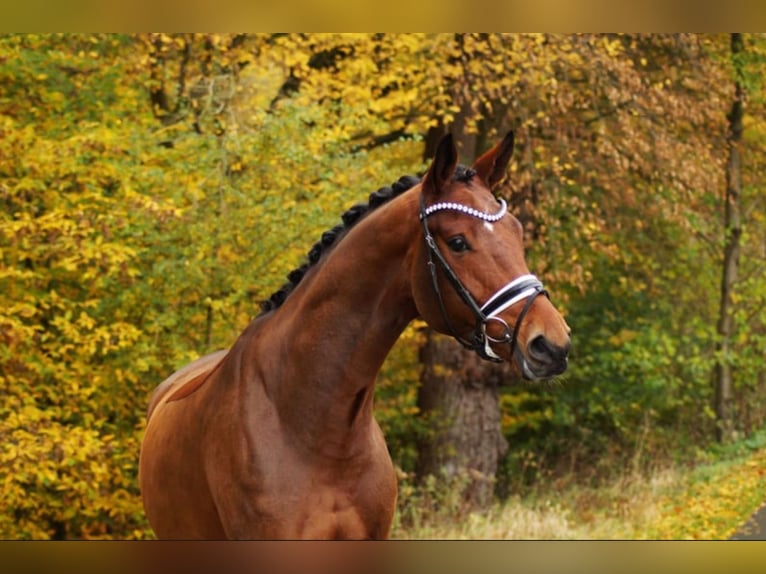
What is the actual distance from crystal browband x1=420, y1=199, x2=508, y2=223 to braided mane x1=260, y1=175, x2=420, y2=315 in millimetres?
315

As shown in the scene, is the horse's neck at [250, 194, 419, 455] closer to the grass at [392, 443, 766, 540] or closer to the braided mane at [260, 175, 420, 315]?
the braided mane at [260, 175, 420, 315]

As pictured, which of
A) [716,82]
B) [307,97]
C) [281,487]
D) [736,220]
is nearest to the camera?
[281,487]

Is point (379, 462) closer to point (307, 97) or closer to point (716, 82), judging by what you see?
point (307, 97)

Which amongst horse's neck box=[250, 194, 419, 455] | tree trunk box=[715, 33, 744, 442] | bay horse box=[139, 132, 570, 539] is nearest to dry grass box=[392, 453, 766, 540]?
tree trunk box=[715, 33, 744, 442]

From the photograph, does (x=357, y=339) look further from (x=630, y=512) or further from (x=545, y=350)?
(x=630, y=512)

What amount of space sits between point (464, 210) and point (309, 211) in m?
5.82

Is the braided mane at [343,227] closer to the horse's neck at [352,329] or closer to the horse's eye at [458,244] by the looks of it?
the horse's neck at [352,329]

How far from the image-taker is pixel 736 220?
46.1 ft

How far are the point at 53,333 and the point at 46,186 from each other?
1226 millimetres

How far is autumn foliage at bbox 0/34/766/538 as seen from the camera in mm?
9125

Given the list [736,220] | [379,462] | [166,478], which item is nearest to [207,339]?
[166,478]

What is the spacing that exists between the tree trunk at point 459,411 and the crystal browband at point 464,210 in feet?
28.6

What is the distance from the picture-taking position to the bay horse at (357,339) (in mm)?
3701

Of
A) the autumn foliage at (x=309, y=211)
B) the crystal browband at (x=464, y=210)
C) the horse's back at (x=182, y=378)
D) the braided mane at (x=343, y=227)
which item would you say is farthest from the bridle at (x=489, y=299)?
the autumn foliage at (x=309, y=211)
